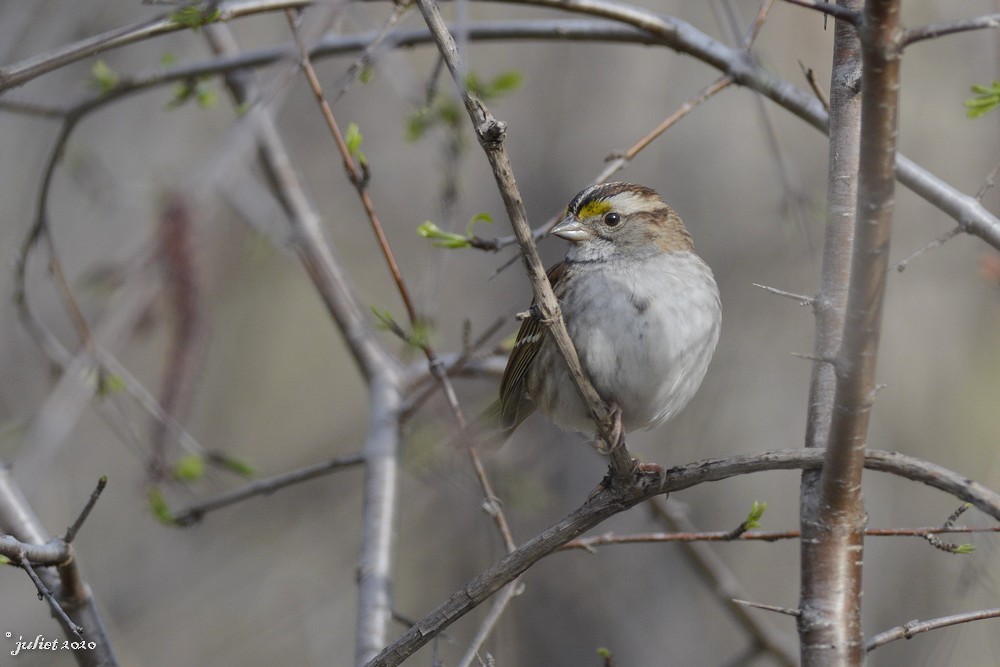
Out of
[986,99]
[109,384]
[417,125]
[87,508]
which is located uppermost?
[417,125]

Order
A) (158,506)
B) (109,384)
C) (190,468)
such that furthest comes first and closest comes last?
(190,468) → (158,506) → (109,384)

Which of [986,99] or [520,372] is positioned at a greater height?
[986,99]

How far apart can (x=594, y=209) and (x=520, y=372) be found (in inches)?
25.3

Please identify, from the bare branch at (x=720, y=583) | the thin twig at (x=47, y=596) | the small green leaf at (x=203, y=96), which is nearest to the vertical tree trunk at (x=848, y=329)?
the thin twig at (x=47, y=596)

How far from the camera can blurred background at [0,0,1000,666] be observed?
20.4 feet

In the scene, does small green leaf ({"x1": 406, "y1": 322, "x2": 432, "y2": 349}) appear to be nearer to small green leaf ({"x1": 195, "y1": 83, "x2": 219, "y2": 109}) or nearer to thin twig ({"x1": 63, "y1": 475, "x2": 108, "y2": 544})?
thin twig ({"x1": 63, "y1": 475, "x2": 108, "y2": 544})

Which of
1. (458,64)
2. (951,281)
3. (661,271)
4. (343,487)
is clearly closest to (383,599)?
(661,271)

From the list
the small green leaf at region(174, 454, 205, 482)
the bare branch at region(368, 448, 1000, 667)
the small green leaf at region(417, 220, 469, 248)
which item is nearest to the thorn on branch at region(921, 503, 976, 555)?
the bare branch at region(368, 448, 1000, 667)

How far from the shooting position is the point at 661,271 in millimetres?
3201

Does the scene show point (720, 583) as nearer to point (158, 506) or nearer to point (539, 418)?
point (539, 418)

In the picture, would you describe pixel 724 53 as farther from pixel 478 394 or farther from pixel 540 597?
pixel 540 597

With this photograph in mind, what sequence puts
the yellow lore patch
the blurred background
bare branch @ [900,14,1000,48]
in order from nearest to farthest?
1. bare branch @ [900,14,1000,48]
2. the yellow lore patch
3. the blurred background

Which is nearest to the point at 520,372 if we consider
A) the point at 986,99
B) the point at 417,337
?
the point at 417,337

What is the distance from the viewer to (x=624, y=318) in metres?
3.01
